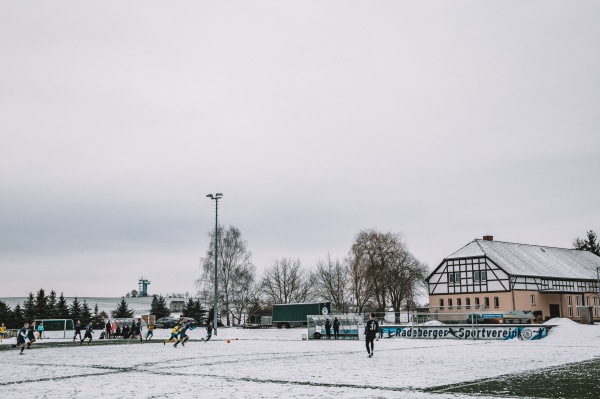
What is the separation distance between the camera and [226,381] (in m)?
16.1

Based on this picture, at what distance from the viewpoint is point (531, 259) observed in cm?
7075

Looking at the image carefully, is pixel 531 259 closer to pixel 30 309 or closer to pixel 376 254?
pixel 376 254

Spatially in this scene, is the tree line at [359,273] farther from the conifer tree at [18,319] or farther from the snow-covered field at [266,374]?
the snow-covered field at [266,374]

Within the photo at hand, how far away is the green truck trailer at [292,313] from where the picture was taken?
6893 cm

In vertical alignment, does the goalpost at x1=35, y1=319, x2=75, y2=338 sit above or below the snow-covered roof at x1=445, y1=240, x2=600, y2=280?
below

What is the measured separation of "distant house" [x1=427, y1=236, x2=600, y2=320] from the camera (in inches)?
2520

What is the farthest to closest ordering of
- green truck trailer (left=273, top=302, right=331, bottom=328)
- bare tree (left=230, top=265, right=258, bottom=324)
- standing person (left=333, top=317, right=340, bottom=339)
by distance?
bare tree (left=230, top=265, right=258, bottom=324), green truck trailer (left=273, top=302, right=331, bottom=328), standing person (left=333, top=317, right=340, bottom=339)

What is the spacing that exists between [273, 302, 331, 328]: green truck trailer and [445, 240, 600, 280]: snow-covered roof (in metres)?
18.1

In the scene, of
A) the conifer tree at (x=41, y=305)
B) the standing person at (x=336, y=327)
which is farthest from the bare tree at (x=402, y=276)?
the conifer tree at (x=41, y=305)

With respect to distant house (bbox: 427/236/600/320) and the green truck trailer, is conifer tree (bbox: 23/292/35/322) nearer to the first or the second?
the green truck trailer

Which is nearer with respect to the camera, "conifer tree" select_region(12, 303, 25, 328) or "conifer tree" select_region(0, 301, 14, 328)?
"conifer tree" select_region(0, 301, 14, 328)

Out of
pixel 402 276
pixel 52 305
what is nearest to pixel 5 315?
pixel 52 305

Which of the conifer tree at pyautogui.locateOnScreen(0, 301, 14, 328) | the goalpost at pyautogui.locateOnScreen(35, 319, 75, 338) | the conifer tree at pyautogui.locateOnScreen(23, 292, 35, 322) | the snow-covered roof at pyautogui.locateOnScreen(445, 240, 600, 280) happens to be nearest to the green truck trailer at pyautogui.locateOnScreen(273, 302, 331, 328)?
the snow-covered roof at pyautogui.locateOnScreen(445, 240, 600, 280)

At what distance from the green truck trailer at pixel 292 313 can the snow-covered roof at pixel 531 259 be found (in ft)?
59.4
